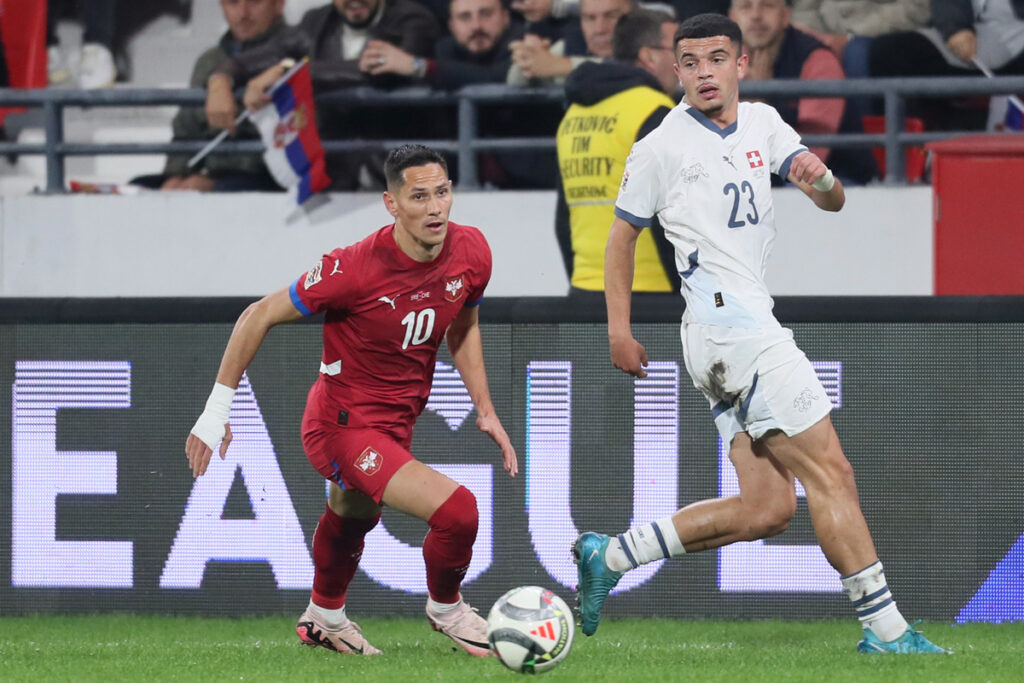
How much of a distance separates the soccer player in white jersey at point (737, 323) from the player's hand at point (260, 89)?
500 cm

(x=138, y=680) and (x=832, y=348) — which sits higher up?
(x=832, y=348)

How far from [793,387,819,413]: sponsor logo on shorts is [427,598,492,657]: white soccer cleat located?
57.8 inches

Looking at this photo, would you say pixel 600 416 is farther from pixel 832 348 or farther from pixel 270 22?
pixel 270 22

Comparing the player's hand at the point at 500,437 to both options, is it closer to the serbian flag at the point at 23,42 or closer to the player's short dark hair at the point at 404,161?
the player's short dark hair at the point at 404,161

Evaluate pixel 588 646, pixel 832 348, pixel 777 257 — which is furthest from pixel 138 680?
pixel 777 257

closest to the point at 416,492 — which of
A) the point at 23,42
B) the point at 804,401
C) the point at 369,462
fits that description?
the point at 369,462

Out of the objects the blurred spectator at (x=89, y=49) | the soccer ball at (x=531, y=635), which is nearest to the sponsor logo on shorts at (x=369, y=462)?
the soccer ball at (x=531, y=635)

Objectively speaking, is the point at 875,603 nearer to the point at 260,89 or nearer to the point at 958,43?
the point at 958,43

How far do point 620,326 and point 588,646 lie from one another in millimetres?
1252

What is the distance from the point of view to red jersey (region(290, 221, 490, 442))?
5.85m

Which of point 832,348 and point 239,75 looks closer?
point 832,348

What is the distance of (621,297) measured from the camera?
570 centimetres

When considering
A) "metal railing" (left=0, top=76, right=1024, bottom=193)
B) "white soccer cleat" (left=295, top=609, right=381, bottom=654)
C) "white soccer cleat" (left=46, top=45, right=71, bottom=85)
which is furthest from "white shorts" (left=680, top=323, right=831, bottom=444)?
"white soccer cleat" (left=46, top=45, right=71, bottom=85)

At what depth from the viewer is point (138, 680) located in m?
5.16
